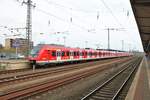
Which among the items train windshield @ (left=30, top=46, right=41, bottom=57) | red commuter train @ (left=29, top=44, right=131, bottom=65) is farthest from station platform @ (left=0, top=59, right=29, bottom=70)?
train windshield @ (left=30, top=46, right=41, bottom=57)

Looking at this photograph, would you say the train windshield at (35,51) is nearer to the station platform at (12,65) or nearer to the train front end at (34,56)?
the train front end at (34,56)

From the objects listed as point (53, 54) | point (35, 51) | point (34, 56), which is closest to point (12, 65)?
point (34, 56)

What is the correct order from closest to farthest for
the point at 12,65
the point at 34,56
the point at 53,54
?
the point at 12,65, the point at 34,56, the point at 53,54

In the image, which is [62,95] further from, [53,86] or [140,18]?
[140,18]

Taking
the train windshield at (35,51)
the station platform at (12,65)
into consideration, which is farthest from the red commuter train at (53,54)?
the station platform at (12,65)

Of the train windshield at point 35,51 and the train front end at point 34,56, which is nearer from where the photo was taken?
the train front end at point 34,56

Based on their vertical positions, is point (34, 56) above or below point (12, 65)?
above

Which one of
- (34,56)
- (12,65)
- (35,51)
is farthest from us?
(35,51)

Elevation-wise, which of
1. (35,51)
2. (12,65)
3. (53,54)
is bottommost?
(12,65)

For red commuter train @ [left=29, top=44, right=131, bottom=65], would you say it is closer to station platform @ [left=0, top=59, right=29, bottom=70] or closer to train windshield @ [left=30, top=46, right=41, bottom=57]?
train windshield @ [left=30, top=46, right=41, bottom=57]

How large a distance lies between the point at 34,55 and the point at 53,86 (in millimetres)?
15779

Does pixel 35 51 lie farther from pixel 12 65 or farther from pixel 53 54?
pixel 12 65

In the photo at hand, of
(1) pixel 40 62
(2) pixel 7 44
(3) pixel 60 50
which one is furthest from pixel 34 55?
(2) pixel 7 44

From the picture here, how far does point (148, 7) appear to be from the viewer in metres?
19.3
